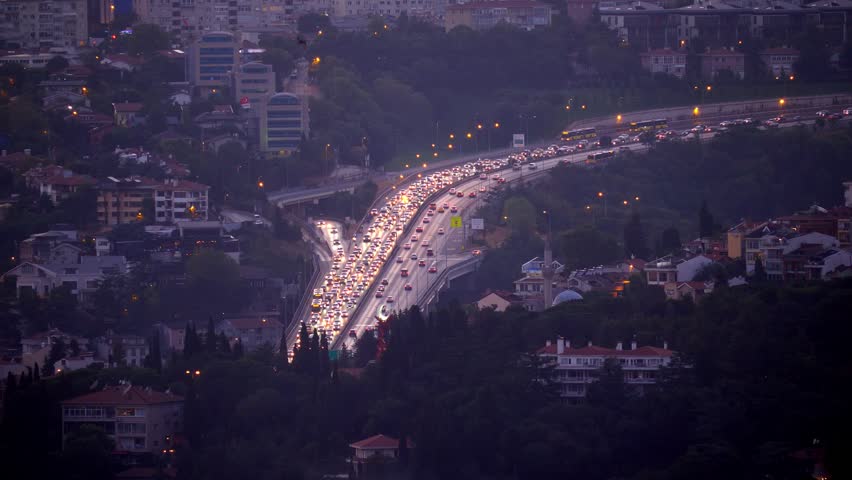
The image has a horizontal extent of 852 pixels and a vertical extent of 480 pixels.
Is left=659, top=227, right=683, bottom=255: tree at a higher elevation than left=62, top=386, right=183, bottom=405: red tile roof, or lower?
higher

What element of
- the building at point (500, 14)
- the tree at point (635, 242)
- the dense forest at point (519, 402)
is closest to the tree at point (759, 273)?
the dense forest at point (519, 402)

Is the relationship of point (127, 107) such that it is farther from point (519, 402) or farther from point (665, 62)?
point (519, 402)

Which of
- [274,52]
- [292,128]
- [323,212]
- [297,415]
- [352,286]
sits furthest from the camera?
[274,52]

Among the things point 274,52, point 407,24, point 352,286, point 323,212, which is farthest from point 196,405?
point 407,24

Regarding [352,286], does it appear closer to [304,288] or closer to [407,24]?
[304,288]

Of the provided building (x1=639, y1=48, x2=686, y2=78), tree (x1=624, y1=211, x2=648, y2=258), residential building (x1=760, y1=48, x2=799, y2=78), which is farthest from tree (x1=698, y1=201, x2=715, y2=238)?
building (x1=639, y1=48, x2=686, y2=78)

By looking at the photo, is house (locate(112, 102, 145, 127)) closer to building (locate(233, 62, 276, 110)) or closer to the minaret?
building (locate(233, 62, 276, 110))

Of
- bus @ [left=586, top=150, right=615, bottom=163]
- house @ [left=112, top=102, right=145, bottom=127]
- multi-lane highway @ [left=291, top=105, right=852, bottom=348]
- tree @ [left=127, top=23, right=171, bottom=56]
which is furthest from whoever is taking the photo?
tree @ [left=127, top=23, right=171, bottom=56]
